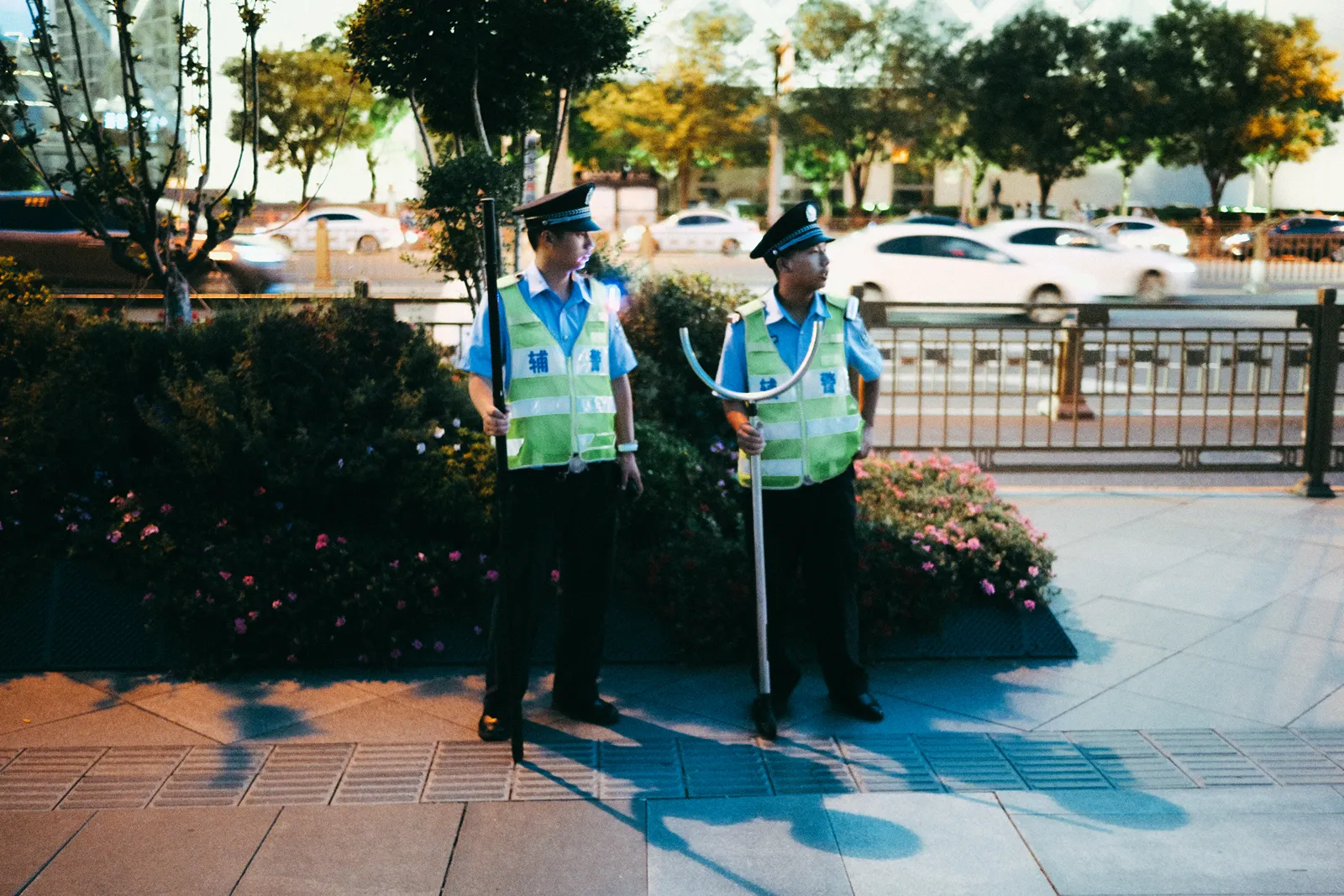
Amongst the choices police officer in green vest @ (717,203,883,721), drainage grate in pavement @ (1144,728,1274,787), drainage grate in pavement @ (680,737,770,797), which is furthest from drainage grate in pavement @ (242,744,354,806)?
drainage grate in pavement @ (1144,728,1274,787)

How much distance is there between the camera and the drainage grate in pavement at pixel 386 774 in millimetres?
4281

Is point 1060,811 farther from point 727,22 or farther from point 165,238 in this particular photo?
point 727,22

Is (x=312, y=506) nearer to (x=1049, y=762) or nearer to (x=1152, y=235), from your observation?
(x=1049, y=762)

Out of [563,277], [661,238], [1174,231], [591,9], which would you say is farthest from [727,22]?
[563,277]

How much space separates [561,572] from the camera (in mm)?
4914

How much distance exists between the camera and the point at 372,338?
6234 mm

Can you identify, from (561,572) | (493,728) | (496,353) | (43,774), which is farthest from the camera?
(561,572)

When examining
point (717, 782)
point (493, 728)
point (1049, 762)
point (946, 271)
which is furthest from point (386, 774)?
point (946, 271)

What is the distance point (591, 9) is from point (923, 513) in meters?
3.30

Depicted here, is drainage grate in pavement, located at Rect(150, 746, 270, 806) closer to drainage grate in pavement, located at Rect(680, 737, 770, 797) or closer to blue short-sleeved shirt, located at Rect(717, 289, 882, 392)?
drainage grate in pavement, located at Rect(680, 737, 770, 797)

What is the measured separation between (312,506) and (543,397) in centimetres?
185

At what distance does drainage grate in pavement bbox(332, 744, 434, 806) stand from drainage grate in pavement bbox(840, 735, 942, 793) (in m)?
1.43

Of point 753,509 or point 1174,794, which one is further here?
point 753,509

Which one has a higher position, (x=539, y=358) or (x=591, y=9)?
(x=591, y=9)
